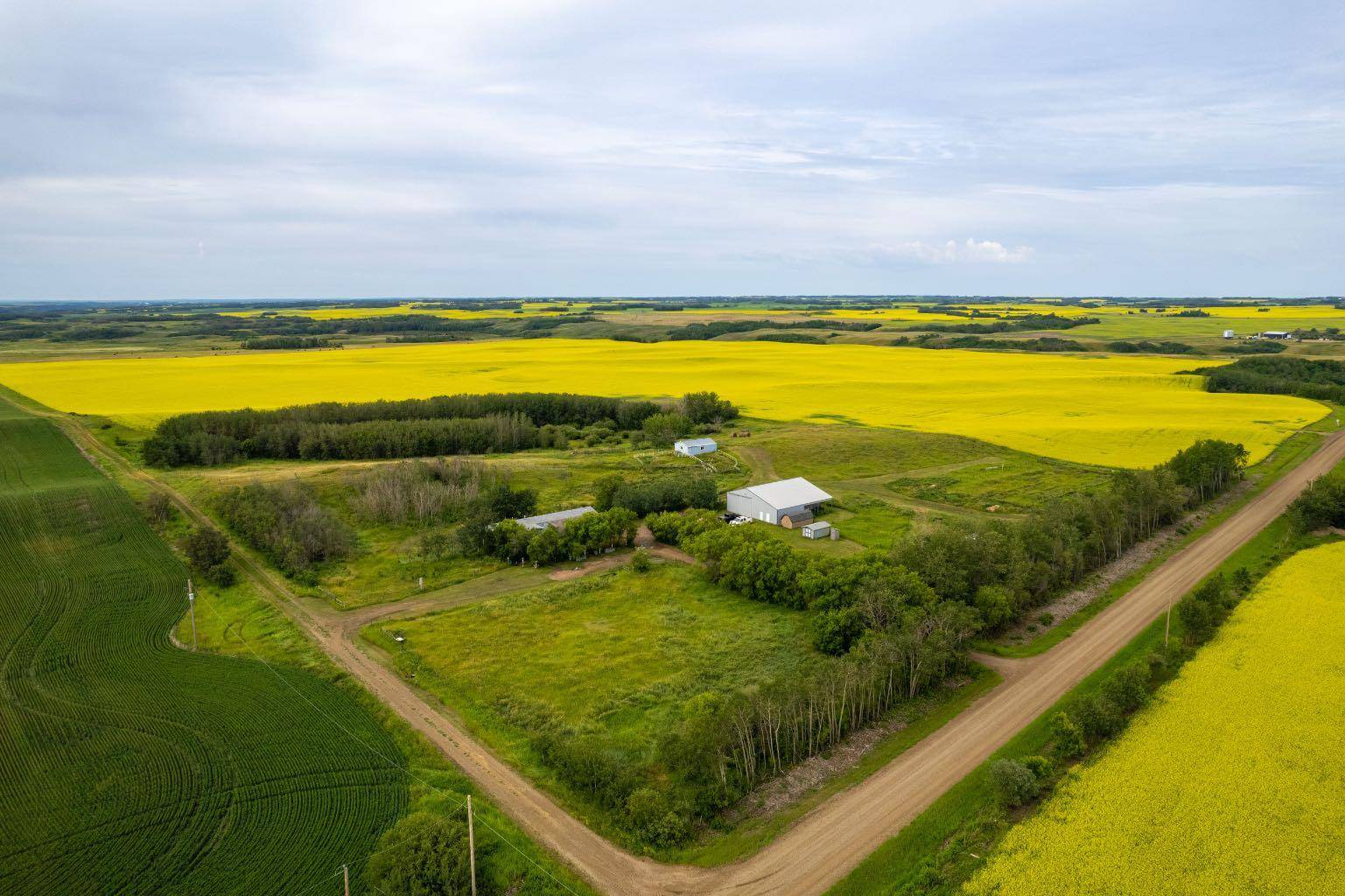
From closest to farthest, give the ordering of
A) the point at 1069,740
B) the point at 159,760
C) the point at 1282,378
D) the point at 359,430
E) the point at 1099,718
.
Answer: the point at 1069,740, the point at 159,760, the point at 1099,718, the point at 359,430, the point at 1282,378

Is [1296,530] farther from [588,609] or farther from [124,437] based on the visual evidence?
[124,437]

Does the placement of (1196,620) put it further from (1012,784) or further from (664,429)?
(664,429)

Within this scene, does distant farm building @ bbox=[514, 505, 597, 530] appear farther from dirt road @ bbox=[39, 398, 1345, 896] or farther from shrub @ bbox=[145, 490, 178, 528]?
shrub @ bbox=[145, 490, 178, 528]

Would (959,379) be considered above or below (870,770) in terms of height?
above

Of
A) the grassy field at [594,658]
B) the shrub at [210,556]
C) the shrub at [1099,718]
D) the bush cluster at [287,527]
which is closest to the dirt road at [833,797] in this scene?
the grassy field at [594,658]

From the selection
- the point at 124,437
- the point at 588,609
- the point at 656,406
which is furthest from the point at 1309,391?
the point at 124,437

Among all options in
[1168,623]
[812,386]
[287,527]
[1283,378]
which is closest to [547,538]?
[287,527]

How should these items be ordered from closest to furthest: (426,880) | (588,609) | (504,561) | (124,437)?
(426,880), (588,609), (504,561), (124,437)
